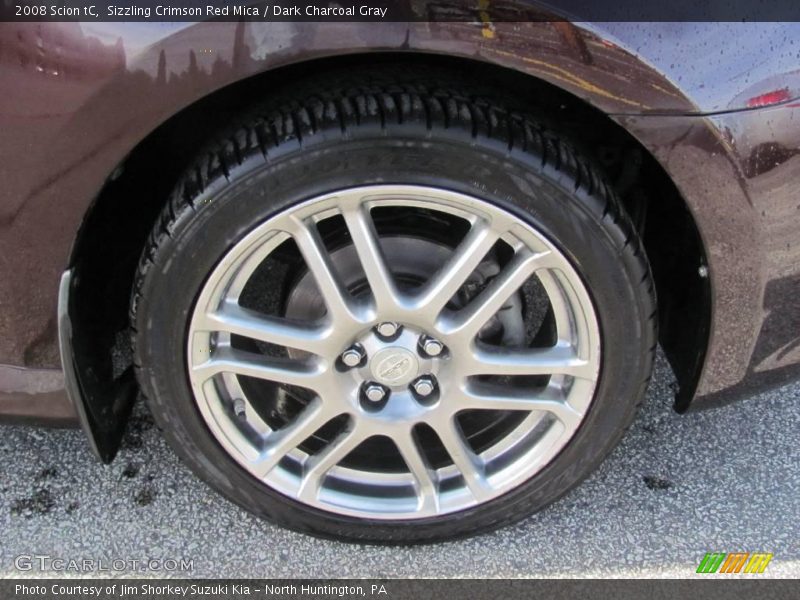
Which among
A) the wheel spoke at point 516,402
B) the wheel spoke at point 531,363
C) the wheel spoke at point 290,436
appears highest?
the wheel spoke at point 531,363

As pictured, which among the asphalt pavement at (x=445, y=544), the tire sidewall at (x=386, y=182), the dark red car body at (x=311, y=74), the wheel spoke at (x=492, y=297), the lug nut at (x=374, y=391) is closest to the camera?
the dark red car body at (x=311, y=74)

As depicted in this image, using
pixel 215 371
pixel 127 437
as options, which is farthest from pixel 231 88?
pixel 127 437

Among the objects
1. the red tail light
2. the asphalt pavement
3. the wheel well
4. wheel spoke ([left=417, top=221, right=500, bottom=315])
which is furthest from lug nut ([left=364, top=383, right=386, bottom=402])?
the red tail light

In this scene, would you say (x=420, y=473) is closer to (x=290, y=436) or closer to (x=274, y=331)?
(x=290, y=436)

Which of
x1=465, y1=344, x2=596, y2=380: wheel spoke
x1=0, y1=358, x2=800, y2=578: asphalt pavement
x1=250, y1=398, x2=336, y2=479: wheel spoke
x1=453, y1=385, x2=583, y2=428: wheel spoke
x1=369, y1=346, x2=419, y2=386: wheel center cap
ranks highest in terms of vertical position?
x1=465, y1=344, x2=596, y2=380: wheel spoke

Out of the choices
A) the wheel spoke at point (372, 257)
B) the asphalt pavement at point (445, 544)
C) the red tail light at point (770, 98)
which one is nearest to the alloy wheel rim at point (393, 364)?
the wheel spoke at point (372, 257)

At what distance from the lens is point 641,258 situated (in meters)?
1.69

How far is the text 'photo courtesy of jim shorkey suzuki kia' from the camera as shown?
4.88 feet

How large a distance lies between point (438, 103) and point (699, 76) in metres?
0.45

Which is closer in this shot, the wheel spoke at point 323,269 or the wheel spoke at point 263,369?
the wheel spoke at point 323,269

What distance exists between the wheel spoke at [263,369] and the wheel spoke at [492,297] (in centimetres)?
28

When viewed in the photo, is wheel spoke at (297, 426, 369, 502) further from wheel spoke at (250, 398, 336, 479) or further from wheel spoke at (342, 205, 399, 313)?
wheel spoke at (342, 205, 399, 313)

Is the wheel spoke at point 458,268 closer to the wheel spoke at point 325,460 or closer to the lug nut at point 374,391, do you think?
the lug nut at point 374,391

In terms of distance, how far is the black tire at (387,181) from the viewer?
156 centimetres
